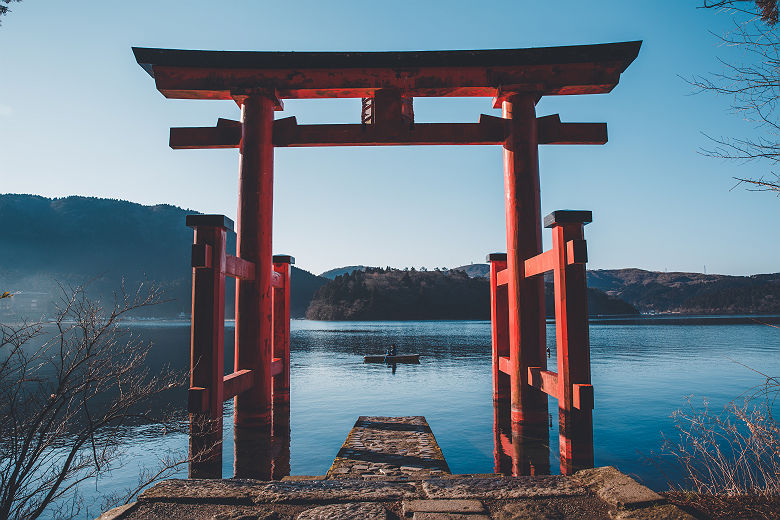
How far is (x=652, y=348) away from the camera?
157 feet

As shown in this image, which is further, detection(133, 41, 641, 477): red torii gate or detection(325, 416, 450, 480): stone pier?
detection(133, 41, 641, 477): red torii gate

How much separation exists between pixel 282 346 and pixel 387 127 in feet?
12.9

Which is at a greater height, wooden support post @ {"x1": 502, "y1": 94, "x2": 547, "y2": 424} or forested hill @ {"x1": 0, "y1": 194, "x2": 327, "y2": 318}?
forested hill @ {"x1": 0, "y1": 194, "x2": 327, "y2": 318}

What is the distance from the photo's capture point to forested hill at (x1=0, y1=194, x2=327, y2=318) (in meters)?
134

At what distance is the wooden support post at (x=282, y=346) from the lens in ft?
25.8

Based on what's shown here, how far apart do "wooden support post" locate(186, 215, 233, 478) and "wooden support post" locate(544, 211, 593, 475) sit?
3.31 m

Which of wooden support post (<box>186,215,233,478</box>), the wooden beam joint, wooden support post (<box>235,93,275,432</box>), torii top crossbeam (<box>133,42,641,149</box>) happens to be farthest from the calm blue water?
torii top crossbeam (<box>133,42,641,149</box>)

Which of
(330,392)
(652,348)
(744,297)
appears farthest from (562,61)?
(744,297)

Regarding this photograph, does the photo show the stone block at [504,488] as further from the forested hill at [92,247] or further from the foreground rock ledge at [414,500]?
the forested hill at [92,247]

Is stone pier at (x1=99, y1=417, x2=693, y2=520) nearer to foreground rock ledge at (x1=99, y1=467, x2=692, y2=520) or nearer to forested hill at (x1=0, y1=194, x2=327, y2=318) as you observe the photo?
foreground rock ledge at (x1=99, y1=467, x2=692, y2=520)

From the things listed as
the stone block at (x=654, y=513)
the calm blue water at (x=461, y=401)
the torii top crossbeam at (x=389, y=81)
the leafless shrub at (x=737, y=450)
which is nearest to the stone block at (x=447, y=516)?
the stone block at (x=654, y=513)

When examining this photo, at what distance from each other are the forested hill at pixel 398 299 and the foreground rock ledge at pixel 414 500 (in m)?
120

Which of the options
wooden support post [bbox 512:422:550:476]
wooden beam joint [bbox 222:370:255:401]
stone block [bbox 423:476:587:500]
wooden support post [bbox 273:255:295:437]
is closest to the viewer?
stone block [bbox 423:476:587:500]

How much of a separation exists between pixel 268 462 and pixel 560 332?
3886 millimetres
